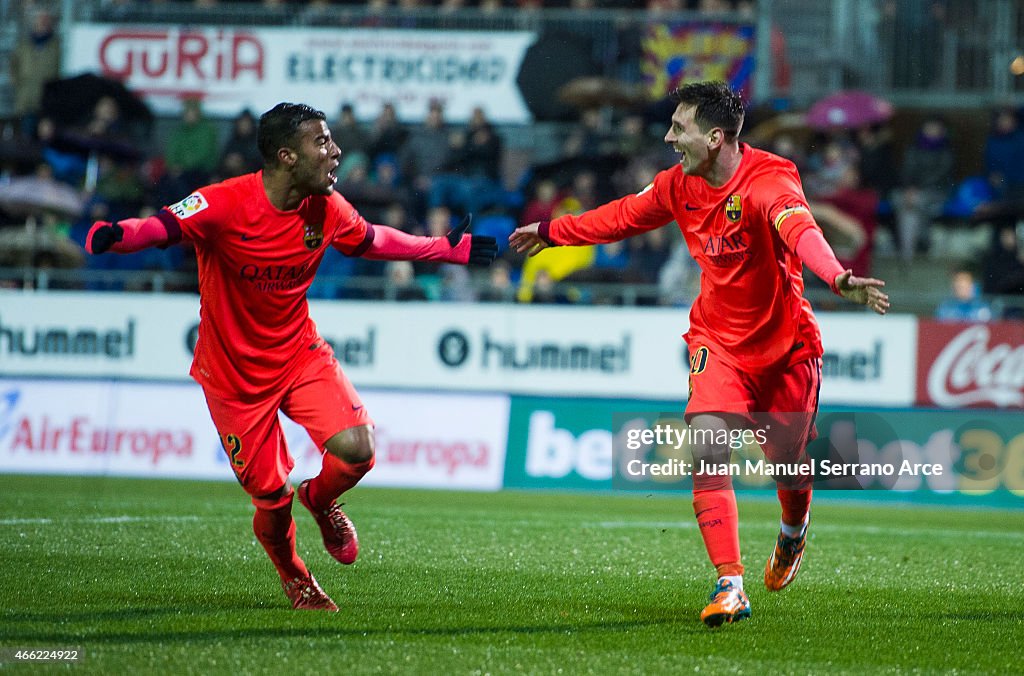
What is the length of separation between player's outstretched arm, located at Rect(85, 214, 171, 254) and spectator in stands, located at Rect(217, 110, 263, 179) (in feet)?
41.1

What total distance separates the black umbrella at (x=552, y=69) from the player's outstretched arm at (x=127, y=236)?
14.8 meters

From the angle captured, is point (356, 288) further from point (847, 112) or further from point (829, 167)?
point (847, 112)

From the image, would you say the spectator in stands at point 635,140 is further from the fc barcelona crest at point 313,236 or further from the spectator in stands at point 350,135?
the fc barcelona crest at point 313,236

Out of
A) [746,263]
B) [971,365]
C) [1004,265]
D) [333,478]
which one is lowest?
[333,478]

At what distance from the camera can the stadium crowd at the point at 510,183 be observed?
55.8 feet

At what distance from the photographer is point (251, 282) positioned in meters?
6.38

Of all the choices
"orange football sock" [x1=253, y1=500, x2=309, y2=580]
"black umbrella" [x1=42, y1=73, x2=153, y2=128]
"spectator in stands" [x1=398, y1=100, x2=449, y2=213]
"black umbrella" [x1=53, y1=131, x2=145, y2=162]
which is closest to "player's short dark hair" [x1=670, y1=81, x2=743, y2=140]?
"orange football sock" [x1=253, y1=500, x2=309, y2=580]

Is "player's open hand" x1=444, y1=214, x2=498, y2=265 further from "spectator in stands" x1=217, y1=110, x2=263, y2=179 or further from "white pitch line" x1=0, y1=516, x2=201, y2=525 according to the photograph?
"spectator in stands" x1=217, y1=110, x2=263, y2=179

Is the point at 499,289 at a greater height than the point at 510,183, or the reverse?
the point at 510,183

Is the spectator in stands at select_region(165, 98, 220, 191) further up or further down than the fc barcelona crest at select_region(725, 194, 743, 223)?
further up

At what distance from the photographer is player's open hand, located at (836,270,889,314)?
5.55 metres

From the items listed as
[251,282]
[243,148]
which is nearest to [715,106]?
[251,282]

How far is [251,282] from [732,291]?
2251 mm

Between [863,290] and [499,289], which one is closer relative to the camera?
[863,290]
